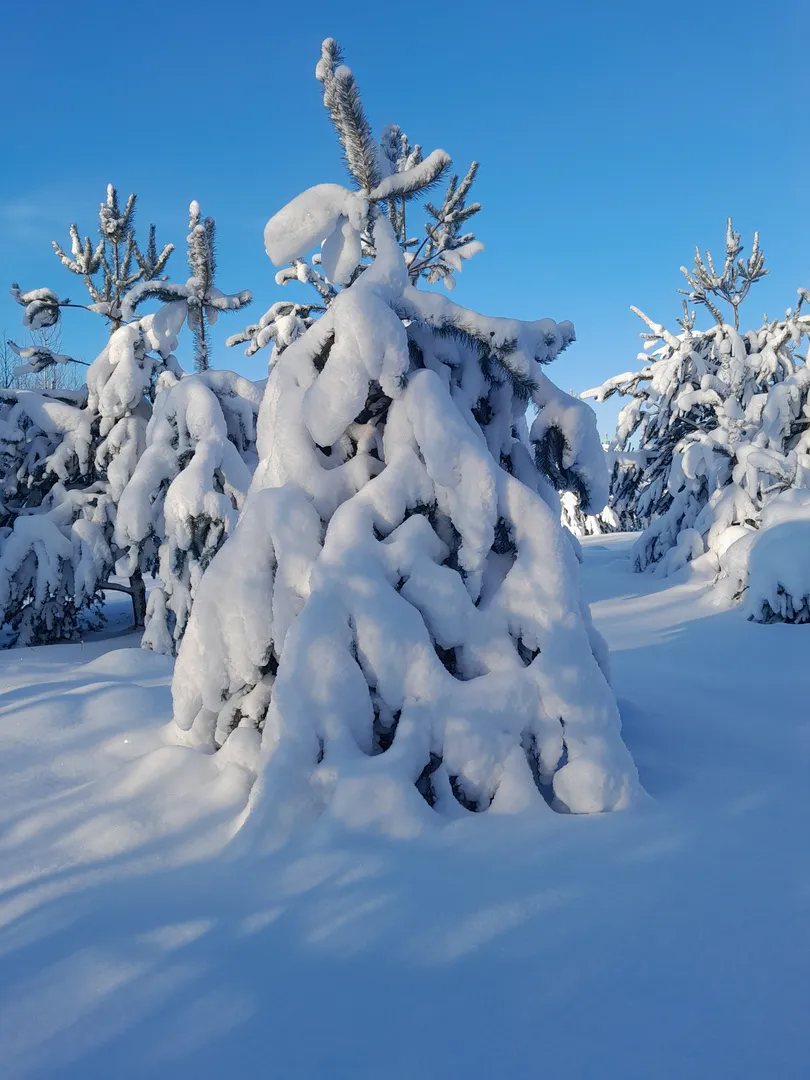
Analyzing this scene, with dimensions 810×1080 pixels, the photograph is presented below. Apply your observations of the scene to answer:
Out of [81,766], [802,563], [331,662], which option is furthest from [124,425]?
[802,563]

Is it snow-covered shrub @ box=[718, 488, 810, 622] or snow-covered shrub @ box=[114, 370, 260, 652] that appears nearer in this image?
snow-covered shrub @ box=[718, 488, 810, 622]

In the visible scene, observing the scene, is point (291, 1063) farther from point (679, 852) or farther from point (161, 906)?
point (679, 852)

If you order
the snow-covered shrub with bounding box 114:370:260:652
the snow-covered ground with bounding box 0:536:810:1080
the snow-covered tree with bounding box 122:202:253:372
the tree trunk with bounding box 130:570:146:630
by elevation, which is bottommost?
the snow-covered ground with bounding box 0:536:810:1080

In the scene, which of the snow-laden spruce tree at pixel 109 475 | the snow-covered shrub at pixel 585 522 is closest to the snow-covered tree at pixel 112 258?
the snow-laden spruce tree at pixel 109 475

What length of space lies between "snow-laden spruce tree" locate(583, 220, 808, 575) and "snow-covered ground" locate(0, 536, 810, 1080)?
10.5 m

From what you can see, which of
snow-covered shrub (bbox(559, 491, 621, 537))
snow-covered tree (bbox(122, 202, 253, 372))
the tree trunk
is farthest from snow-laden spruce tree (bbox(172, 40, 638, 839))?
snow-covered shrub (bbox(559, 491, 621, 537))

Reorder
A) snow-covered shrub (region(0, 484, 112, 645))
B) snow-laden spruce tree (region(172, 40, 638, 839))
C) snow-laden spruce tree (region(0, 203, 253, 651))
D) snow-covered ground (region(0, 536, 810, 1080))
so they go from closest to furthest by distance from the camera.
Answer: snow-covered ground (region(0, 536, 810, 1080)) → snow-laden spruce tree (region(172, 40, 638, 839)) → snow-laden spruce tree (region(0, 203, 253, 651)) → snow-covered shrub (region(0, 484, 112, 645))

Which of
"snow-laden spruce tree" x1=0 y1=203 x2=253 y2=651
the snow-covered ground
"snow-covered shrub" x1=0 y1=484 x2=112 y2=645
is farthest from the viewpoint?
"snow-covered shrub" x1=0 y1=484 x2=112 y2=645

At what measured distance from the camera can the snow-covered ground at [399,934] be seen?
184cm

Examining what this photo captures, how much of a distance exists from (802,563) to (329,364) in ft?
24.1

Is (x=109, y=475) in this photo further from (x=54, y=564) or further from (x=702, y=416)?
(x=702, y=416)

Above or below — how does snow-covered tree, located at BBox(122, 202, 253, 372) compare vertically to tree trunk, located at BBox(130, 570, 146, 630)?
above

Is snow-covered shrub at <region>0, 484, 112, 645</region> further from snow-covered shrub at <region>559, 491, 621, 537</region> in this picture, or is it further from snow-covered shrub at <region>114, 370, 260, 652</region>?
snow-covered shrub at <region>559, 491, 621, 537</region>

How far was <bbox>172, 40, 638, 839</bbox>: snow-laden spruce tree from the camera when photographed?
3.11 meters
